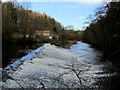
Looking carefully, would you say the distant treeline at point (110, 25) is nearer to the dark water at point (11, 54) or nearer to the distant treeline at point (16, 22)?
the dark water at point (11, 54)

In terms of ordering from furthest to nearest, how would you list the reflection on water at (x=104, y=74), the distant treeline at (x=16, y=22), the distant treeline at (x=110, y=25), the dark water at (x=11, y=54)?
1. the distant treeline at (x=16, y=22)
2. the dark water at (x=11, y=54)
3. the distant treeline at (x=110, y=25)
4. the reflection on water at (x=104, y=74)

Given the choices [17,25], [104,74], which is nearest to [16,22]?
[17,25]

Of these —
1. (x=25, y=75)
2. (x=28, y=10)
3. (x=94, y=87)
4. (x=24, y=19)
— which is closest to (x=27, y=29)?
(x=24, y=19)

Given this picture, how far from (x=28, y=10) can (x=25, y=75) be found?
40.2 meters

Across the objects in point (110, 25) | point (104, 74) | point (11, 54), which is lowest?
point (11, 54)

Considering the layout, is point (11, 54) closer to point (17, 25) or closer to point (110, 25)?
point (110, 25)

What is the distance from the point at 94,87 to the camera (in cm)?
739

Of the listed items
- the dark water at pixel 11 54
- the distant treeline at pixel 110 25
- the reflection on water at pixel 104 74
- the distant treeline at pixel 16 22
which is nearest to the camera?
the reflection on water at pixel 104 74

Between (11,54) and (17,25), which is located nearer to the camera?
(11,54)

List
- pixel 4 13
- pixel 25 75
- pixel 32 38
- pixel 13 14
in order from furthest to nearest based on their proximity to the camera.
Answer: pixel 32 38
pixel 13 14
pixel 4 13
pixel 25 75

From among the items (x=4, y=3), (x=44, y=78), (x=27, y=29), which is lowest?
(x=44, y=78)

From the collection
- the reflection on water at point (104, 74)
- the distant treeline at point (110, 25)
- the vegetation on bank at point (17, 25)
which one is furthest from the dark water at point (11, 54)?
the vegetation on bank at point (17, 25)

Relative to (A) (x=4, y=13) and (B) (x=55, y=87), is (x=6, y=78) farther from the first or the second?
(A) (x=4, y=13)

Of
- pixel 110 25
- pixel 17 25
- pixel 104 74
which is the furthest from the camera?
pixel 17 25
